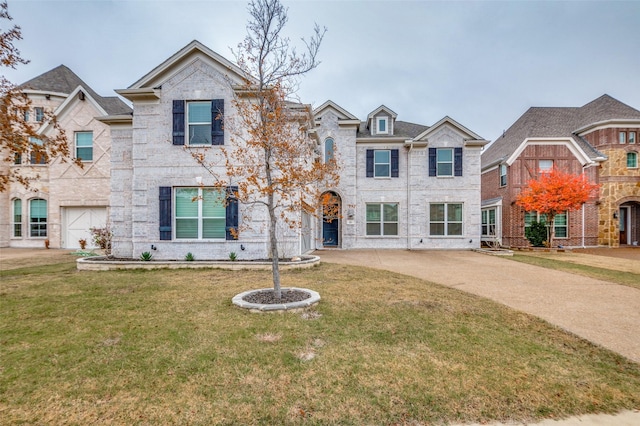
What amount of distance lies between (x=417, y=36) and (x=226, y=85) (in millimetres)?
20298

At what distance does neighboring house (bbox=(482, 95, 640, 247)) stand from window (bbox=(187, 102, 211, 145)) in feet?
58.3

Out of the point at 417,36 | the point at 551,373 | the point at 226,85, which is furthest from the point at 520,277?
the point at 417,36

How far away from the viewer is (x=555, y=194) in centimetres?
1658

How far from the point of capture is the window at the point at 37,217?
59.1ft

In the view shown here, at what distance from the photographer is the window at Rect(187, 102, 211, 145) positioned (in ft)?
36.3

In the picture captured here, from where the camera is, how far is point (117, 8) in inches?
681

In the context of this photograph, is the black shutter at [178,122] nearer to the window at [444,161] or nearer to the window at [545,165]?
the window at [444,161]

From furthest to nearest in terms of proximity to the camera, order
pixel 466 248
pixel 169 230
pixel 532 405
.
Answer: pixel 466 248, pixel 169 230, pixel 532 405

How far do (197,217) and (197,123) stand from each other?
11.5 feet

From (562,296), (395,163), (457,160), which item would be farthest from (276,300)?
(457,160)

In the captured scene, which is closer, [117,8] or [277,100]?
[277,100]

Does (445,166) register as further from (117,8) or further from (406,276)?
(117,8)

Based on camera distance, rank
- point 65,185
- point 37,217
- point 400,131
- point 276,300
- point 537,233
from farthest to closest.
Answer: point 400,131 < point 537,233 < point 37,217 < point 65,185 < point 276,300

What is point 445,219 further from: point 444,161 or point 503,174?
point 503,174
